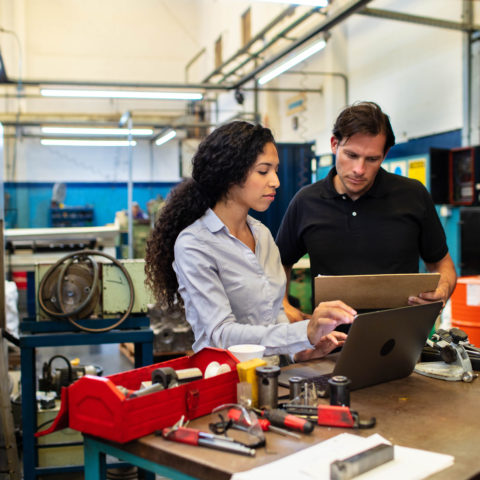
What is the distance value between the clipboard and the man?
47 centimetres

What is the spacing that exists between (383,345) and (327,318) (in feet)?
0.54

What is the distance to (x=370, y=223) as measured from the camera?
2031 mm

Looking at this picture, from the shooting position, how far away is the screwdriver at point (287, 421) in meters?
1.12

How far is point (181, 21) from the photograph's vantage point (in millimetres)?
12102

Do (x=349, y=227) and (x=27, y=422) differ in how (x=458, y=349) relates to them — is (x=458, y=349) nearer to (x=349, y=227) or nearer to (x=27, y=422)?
(x=349, y=227)

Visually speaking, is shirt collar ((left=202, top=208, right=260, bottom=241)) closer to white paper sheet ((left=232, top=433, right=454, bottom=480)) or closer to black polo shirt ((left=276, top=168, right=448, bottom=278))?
black polo shirt ((left=276, top=168, right=448, bottom=278))

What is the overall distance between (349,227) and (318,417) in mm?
1002

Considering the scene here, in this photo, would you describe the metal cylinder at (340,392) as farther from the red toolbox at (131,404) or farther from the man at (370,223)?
the man at (370,223)

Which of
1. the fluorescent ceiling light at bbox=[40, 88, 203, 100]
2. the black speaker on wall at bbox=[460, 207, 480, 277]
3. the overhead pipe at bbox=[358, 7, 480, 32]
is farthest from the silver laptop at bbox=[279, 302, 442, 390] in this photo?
the fluorescent ceiling light at bbox=[40, 88, 203, 100]

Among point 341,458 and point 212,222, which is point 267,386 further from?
point 212,222

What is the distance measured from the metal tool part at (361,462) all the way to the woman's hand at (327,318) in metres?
0.35

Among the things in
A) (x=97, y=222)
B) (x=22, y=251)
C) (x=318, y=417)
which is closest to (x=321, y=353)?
(x=318, y=417)

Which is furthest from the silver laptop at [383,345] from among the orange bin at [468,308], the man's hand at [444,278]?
the orange bin at [468,308]

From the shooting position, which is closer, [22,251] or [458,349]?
[458,349]
